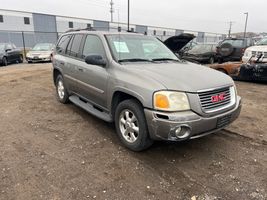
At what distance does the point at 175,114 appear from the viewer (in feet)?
9.78

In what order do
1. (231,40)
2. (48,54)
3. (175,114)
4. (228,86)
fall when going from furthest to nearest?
1. (48,54)
2. (231,40)
3. (228,86)
4. (175,114)


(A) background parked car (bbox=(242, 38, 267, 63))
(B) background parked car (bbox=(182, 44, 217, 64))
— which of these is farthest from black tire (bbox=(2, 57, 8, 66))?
(A) background parked car (bbox=(242, 38, 267, 63))

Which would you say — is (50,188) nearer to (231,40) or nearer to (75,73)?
(75,73)

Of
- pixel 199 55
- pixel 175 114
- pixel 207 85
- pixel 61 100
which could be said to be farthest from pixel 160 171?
pixel 199 55

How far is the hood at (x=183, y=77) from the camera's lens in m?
3.11

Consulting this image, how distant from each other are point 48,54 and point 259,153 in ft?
52.3

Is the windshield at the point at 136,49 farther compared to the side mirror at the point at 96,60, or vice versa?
the windshield at the point at 136,49

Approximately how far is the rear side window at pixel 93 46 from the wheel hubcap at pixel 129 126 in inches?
43.2

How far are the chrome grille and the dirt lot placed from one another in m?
0.75

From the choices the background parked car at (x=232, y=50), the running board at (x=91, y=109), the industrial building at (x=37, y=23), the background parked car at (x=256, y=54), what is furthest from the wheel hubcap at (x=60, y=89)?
the industrial building at (x=37, y=23)

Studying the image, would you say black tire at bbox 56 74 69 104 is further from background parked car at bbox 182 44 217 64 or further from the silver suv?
background parked car at bbox 182 44 217 64

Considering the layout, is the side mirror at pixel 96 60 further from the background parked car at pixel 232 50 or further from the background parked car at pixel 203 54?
the background parked car at pixel 203 54

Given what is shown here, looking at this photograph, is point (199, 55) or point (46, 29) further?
point (46, 29)

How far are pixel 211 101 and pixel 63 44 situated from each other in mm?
3873
